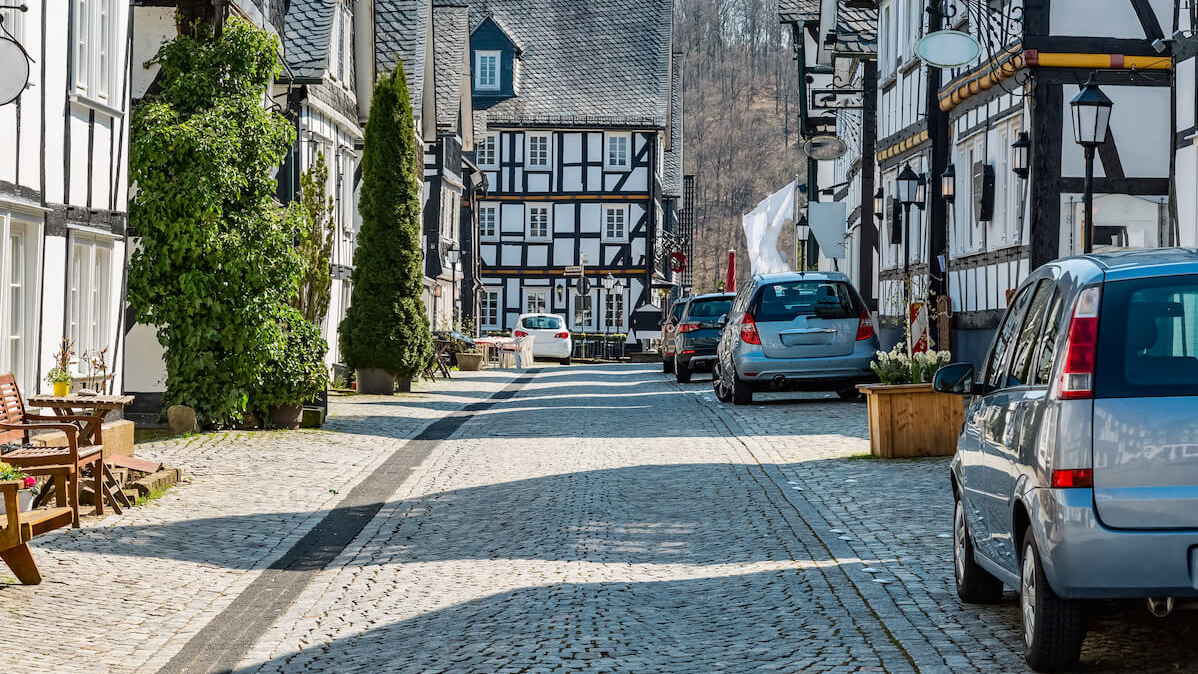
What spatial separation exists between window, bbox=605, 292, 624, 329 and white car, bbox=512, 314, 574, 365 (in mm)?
12456

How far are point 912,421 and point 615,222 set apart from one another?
4831 cm

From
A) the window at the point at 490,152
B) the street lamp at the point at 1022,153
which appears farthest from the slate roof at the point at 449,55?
the street lamp at the point at 1022,153

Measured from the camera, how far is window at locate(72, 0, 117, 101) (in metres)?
15.9

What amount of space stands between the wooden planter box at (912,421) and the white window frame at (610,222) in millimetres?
48035

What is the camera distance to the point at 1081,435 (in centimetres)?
546

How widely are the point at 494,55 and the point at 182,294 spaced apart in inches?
1975

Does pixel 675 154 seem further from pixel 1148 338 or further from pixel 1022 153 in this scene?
pixel 1148 338

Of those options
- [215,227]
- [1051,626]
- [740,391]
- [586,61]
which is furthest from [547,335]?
[1051,626]

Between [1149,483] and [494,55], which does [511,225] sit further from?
[1149,483]

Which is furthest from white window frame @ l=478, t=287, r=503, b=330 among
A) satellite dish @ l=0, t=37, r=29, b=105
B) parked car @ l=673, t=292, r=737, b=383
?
satellite dish @ l=0, t=37, r=29, b=105

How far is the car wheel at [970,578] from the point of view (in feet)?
23.7

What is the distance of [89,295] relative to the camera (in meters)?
16.4

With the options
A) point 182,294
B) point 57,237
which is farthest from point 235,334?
point 57,237

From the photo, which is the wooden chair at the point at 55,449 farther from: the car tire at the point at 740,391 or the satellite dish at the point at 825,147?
the satellite dish at the point at 825,147
